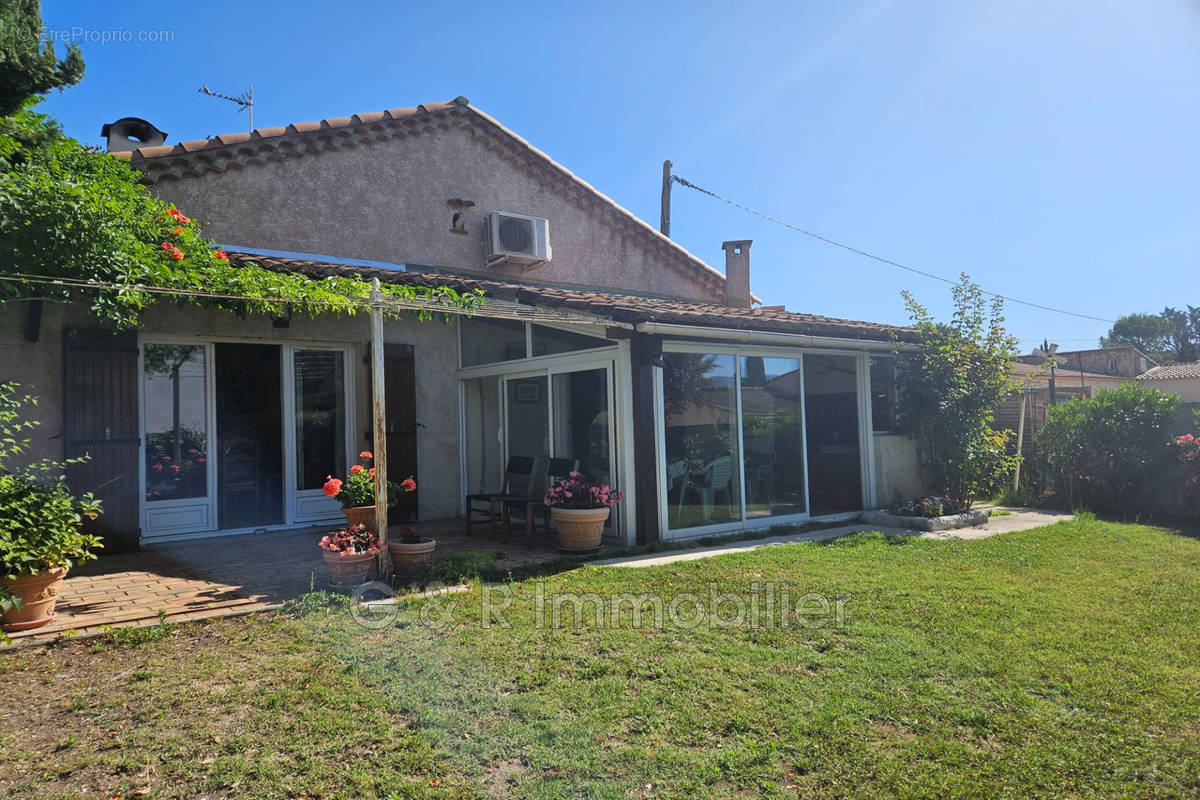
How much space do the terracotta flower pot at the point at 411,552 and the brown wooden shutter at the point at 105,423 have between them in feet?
10.3

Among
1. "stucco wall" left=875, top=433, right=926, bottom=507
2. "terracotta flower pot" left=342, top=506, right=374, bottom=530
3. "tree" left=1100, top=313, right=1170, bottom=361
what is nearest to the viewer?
"terracotta flower pot" left=342, top=506, right=374, bottom=530

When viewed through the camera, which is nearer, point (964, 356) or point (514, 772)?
point (514, 772)

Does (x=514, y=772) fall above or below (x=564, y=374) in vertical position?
below

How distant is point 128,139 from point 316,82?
3168 mm

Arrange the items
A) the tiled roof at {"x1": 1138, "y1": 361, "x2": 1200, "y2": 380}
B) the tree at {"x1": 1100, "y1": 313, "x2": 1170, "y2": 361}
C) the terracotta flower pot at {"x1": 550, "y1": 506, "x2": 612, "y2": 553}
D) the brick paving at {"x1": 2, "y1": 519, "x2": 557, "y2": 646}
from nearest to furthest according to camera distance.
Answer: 1. the brick paving at {"x1": 2, "y1": 519, "x2": 557, "y2": 646}
2. the terracotta flower pot at {"x1": 550, "y1": 506, "x2": 612, "y2": 553}
3. the tiled roof at {"x1": 1138, "y1": 361, "x2": 1200, "y2": 380}
4. the tree at {"x1": 1100, "y1": 313, "x2": 1170, "y2": 361}

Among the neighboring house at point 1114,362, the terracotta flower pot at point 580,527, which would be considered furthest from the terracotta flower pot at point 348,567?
the neighboring house at point 1114,362

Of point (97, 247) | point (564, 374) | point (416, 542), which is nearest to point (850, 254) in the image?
point (564, 374)

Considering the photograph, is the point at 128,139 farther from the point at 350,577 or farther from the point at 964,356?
the point at 964,356

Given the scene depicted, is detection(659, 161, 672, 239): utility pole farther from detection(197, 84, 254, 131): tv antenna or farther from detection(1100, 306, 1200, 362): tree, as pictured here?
detection(1100, 306, 1200, 362): tree

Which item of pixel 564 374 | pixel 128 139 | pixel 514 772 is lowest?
pixel 514 772

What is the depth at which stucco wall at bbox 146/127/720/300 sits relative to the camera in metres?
9.00

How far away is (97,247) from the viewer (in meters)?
5.64

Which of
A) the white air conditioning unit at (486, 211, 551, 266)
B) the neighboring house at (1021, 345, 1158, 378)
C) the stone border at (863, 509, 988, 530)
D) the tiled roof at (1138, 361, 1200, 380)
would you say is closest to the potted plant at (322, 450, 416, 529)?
the white air conditioning unit at (486, 211, 551, 266)

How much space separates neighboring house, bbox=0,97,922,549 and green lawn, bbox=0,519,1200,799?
3066 millimetres
